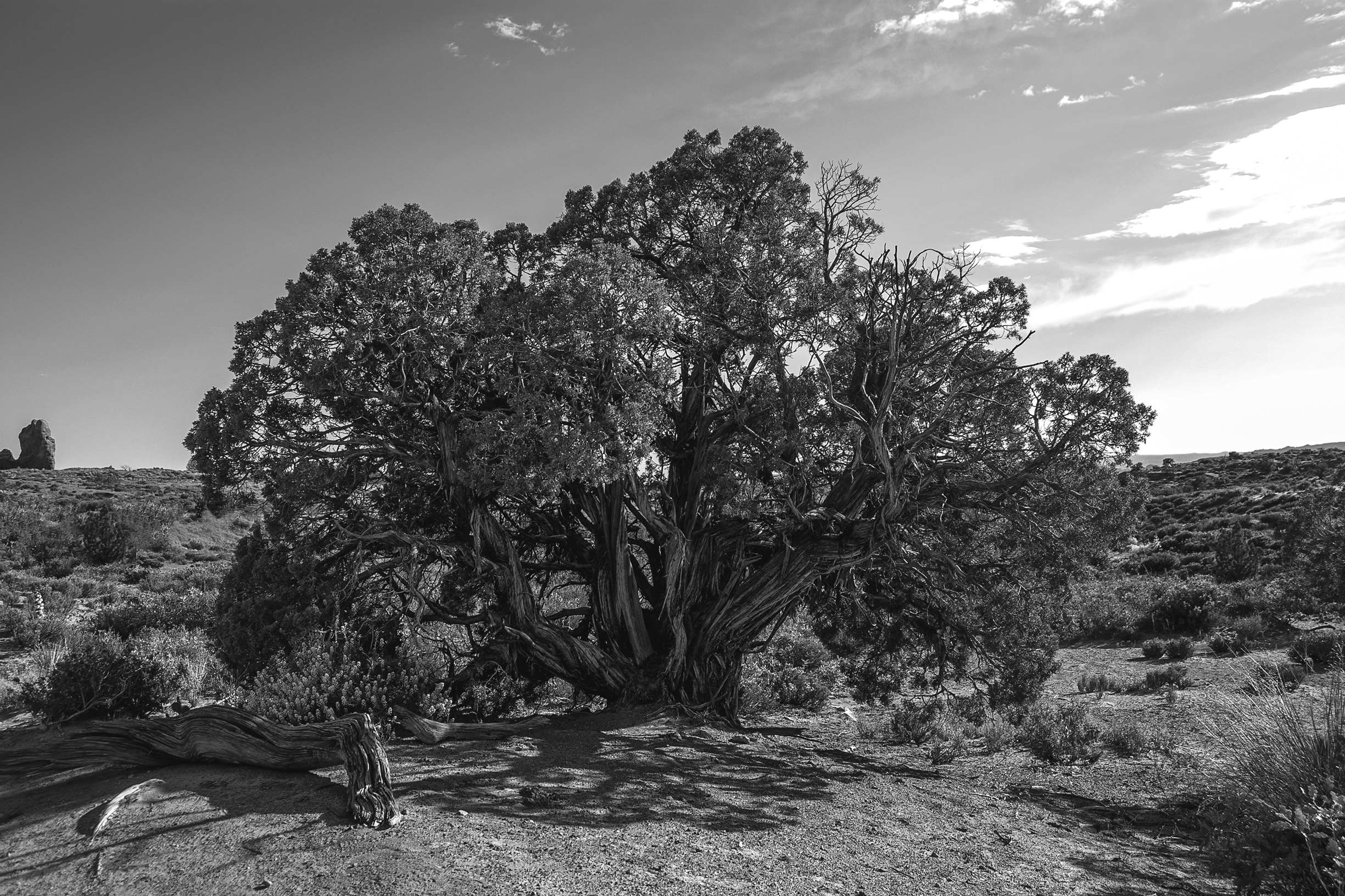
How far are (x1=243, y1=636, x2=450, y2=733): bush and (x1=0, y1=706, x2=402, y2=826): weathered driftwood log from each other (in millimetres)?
1104

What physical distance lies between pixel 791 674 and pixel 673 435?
20.1 ft

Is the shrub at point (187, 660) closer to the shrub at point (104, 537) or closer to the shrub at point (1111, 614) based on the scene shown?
the shrub at point (104, 537)

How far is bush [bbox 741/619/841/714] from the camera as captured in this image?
13.1 metres

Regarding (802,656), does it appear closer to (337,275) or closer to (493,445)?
(493,445)

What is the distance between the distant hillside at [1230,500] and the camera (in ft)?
91.2

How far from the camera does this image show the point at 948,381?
10016 mm

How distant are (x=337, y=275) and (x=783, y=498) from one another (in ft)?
17.1

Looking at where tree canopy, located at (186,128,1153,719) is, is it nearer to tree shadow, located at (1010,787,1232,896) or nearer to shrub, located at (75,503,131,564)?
tree shadow, located at (1010,787,1232,896)

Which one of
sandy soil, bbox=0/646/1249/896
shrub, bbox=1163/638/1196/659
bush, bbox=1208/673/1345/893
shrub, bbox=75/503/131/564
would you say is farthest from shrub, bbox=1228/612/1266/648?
shrub, bbox=75/503/131/564

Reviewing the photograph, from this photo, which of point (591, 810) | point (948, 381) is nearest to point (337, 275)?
point (591, 810)

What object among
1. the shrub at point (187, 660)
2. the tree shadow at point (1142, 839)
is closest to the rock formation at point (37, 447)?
the shrub at point (187, 660)

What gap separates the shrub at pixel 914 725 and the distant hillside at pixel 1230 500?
43.0 ft

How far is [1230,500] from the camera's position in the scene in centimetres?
3694

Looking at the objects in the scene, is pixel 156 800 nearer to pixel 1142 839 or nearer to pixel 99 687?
pixel 99 687
